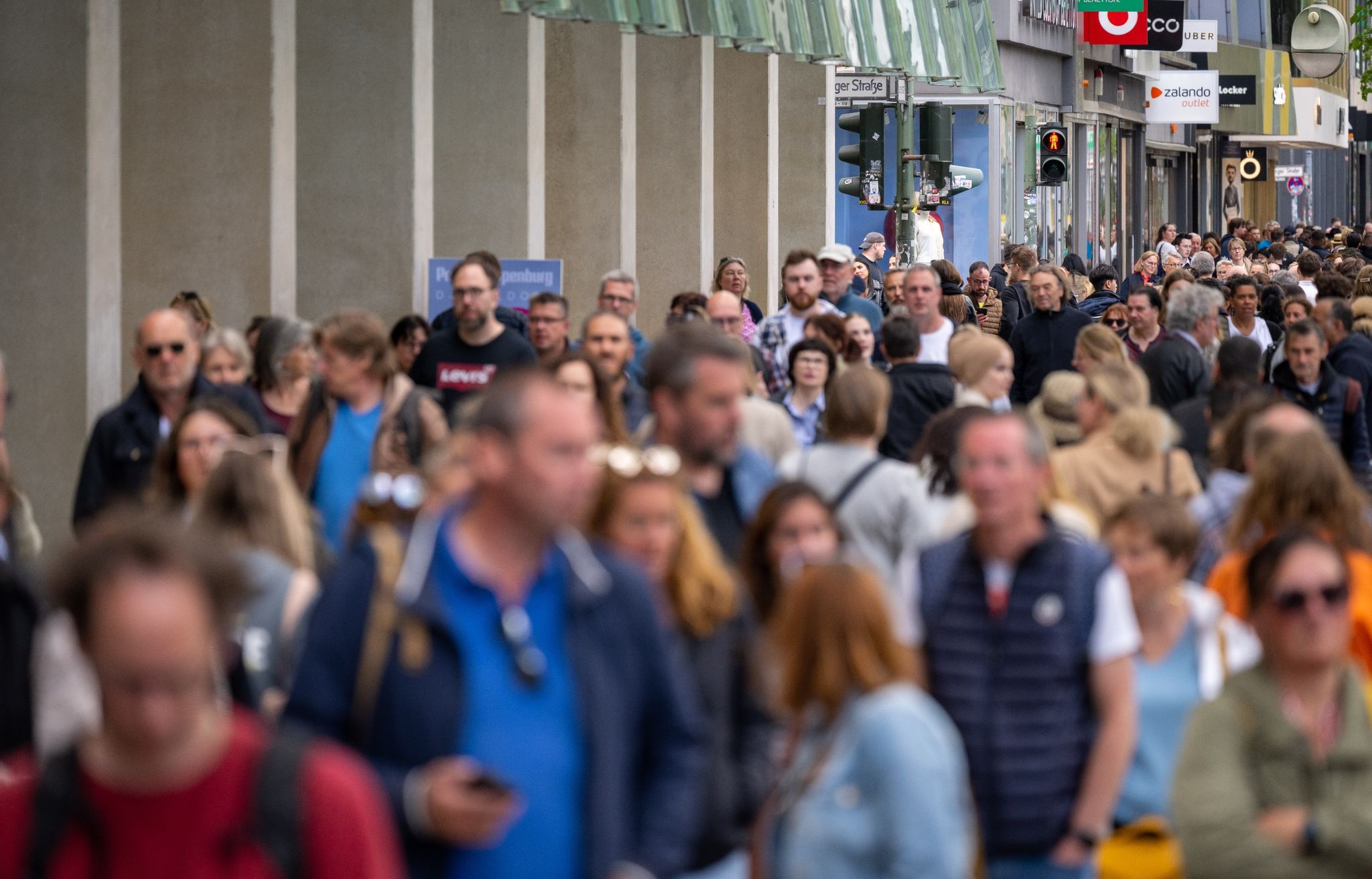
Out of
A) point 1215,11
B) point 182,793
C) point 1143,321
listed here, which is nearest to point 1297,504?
point 182,793

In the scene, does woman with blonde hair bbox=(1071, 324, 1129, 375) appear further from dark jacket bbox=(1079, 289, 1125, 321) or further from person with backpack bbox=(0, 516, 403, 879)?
dark jacket bbox=(1079, 289, 1125, 321)

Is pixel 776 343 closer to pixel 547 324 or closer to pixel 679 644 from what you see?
pixel 547 324

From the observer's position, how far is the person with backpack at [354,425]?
8.62 m

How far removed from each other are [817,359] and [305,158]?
299 inches

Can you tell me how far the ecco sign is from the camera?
42.6 metres

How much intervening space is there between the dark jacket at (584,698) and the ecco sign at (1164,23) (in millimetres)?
40065

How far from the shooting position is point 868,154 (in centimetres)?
2094

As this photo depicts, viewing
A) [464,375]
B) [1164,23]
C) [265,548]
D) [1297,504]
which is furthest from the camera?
[1164,23]

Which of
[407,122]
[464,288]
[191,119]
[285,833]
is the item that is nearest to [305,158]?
[407,122]

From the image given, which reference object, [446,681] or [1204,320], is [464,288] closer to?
[1204,320]

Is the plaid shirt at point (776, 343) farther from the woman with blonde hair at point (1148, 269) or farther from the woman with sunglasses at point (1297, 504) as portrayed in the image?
the woman with blonde hair at point (1148, 269)

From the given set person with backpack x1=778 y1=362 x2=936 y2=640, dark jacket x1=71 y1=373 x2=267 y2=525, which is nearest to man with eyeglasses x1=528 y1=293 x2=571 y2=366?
dark jacket x1=71 y1=373 x2=267 y2=525

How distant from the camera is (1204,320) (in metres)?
14.5

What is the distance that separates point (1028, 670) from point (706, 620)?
90 centimetres
